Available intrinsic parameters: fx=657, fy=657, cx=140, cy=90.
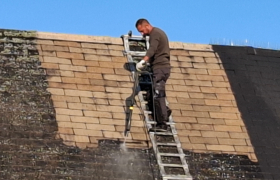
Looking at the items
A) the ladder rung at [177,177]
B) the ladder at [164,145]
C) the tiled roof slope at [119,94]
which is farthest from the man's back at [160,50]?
the ladder rung at [177,177]

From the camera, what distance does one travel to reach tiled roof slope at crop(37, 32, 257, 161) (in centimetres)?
927

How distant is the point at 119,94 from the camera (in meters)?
9.93

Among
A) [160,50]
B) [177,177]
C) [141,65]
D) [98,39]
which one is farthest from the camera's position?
[98,39]

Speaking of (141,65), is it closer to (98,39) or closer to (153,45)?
(153,45)

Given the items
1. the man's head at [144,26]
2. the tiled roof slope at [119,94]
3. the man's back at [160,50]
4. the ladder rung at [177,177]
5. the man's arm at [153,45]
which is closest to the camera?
the ladder rung at [177,177]

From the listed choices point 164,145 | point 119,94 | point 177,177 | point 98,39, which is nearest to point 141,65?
point 119,94

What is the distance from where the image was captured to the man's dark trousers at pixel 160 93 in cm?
944

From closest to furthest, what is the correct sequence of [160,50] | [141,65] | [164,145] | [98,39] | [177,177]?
[177,177]
[141,65]
[164,145]
[160,50]
[98,39]

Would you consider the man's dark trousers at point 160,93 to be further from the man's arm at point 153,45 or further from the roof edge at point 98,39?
the roof edge at point 98,39

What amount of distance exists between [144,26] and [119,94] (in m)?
1.10


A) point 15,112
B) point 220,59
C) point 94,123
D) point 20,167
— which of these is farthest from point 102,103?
point 220,59

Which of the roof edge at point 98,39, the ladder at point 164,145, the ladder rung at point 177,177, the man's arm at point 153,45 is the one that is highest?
the roof edge at point 98,39

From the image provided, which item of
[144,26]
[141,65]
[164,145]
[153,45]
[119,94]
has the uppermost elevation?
[144,26]

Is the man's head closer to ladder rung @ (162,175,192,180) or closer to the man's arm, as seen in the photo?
the man's arm
